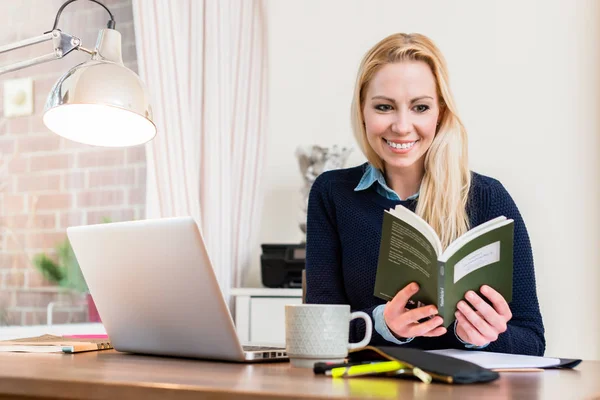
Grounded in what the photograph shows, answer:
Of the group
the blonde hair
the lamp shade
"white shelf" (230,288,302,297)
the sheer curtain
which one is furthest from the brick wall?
the blonde hair

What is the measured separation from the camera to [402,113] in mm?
1744

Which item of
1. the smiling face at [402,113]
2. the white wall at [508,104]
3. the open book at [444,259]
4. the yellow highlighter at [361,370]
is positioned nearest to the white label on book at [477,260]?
the open book at [444,259]

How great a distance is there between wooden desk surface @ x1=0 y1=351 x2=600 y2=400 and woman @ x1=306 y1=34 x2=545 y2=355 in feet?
1.92

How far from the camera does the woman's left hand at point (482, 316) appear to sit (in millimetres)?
1266

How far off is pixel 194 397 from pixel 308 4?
2.87 metres

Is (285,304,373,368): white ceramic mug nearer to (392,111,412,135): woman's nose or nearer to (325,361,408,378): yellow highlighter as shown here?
(325,361,408,378): yellow highlighter

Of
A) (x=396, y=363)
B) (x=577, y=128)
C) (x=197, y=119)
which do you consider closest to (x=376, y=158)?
(x=396, y=363)

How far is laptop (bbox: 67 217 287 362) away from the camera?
3.71 feet

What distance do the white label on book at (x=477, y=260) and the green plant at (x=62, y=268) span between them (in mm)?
1572

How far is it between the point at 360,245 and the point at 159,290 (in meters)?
0.70

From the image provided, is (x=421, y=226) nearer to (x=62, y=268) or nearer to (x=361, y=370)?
(x=361, y=370)

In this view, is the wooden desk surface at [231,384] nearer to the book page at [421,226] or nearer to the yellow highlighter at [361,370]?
the yellow highlighter at [361,370]

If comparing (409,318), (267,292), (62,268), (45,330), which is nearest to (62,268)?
(62,268)

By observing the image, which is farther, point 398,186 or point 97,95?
point 398,186
